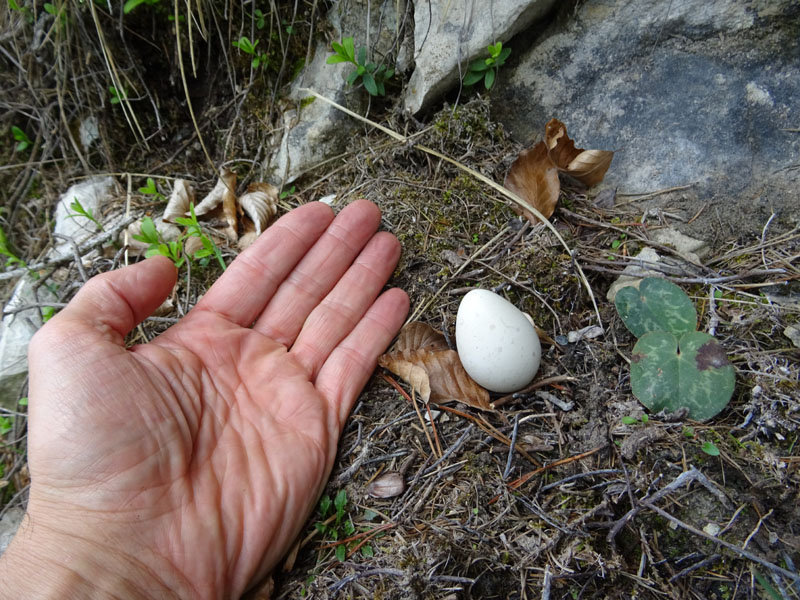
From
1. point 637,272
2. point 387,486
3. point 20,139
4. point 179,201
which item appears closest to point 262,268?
point 179,201

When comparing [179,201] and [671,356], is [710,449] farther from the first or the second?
[179,201]

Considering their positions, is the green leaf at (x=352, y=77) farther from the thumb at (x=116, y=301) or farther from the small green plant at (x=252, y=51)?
the thumb at (x=116, y=301)

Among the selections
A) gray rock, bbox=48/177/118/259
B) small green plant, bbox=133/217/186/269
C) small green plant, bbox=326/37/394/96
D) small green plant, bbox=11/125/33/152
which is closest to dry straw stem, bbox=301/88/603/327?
small green plant, bbox=326/37/394/96

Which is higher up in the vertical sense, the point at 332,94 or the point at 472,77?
the point at 332,94

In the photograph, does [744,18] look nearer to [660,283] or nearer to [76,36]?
[660,283]

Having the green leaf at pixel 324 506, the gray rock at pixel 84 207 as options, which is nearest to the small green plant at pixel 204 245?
the gray rock at pixel 84 207

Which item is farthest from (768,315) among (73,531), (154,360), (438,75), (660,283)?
(73,531)
